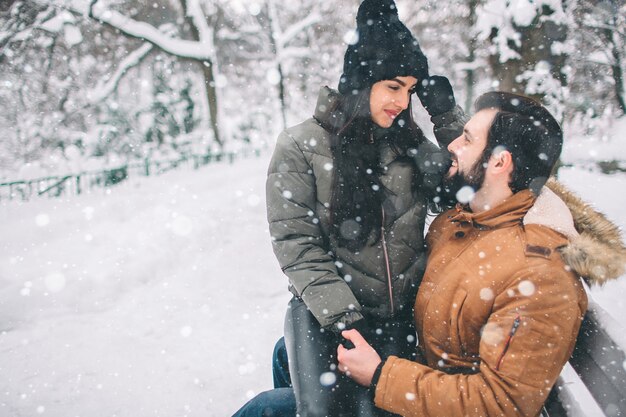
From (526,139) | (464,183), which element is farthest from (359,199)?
(526,139)

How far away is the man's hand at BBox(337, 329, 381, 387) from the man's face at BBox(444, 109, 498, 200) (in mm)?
933

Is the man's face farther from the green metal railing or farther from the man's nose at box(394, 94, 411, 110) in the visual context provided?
the green metal railing

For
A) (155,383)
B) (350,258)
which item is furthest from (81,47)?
(350,258)

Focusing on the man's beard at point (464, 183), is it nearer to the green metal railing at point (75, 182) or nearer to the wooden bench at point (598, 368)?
the wooden bench at point (598, 368)

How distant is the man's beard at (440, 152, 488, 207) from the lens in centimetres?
192

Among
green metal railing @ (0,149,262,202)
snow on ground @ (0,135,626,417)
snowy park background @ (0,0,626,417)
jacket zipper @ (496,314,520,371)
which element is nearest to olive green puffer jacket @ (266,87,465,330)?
jacket zipper @ (496,314,520,371)

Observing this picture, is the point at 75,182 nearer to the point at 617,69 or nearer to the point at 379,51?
the point at 379,51

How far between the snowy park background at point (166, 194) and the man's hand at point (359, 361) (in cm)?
92

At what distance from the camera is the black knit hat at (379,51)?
2.07 metres

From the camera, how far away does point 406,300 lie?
2199 millimetres

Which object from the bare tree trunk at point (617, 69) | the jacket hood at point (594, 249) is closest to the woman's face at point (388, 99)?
the jacket hood at point (594, 249)

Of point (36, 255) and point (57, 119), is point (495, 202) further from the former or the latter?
point (57, 119)

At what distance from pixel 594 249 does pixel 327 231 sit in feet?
3.98

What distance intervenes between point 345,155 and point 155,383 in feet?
8.41
